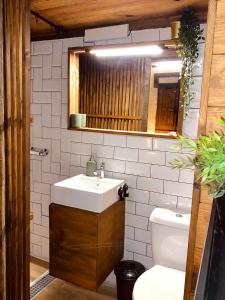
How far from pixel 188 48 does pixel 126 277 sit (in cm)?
183

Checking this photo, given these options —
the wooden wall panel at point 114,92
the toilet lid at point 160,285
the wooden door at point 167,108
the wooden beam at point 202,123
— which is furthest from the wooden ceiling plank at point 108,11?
the toilet lid at point 160,285

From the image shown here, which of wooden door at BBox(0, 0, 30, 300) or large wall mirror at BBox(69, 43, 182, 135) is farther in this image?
large wall mirror at BBox(69, 43, 182, 135)

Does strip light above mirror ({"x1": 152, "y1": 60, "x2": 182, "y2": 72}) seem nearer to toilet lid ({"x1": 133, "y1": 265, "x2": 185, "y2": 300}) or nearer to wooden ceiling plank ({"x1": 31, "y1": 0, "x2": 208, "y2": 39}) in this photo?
wooden ceiling plank ({"x1": 31, "y1": 0, "x2": 208, "y2": 39})

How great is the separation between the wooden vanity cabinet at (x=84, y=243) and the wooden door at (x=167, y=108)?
33.0 inches

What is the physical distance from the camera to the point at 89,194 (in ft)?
6.53

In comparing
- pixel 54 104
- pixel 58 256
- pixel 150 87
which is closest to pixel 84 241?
pixel 58 256

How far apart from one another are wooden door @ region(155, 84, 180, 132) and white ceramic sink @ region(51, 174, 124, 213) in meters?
0.68

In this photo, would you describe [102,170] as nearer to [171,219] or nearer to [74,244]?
[74,244]

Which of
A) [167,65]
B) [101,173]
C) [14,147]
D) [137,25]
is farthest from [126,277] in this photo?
[137,25]

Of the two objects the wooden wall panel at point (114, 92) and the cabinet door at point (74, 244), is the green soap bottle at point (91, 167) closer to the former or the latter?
the cabinet door at point (74, 244)

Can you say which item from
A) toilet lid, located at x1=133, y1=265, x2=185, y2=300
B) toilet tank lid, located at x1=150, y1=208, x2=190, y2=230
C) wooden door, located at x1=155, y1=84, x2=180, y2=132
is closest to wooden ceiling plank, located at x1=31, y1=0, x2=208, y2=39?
wooden door, located at x1=155, y1=84, x2=180, y2=132

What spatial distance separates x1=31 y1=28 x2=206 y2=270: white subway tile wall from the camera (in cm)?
216

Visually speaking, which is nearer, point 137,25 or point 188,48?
point 188,48

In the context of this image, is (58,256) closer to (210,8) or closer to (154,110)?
(154,110)
